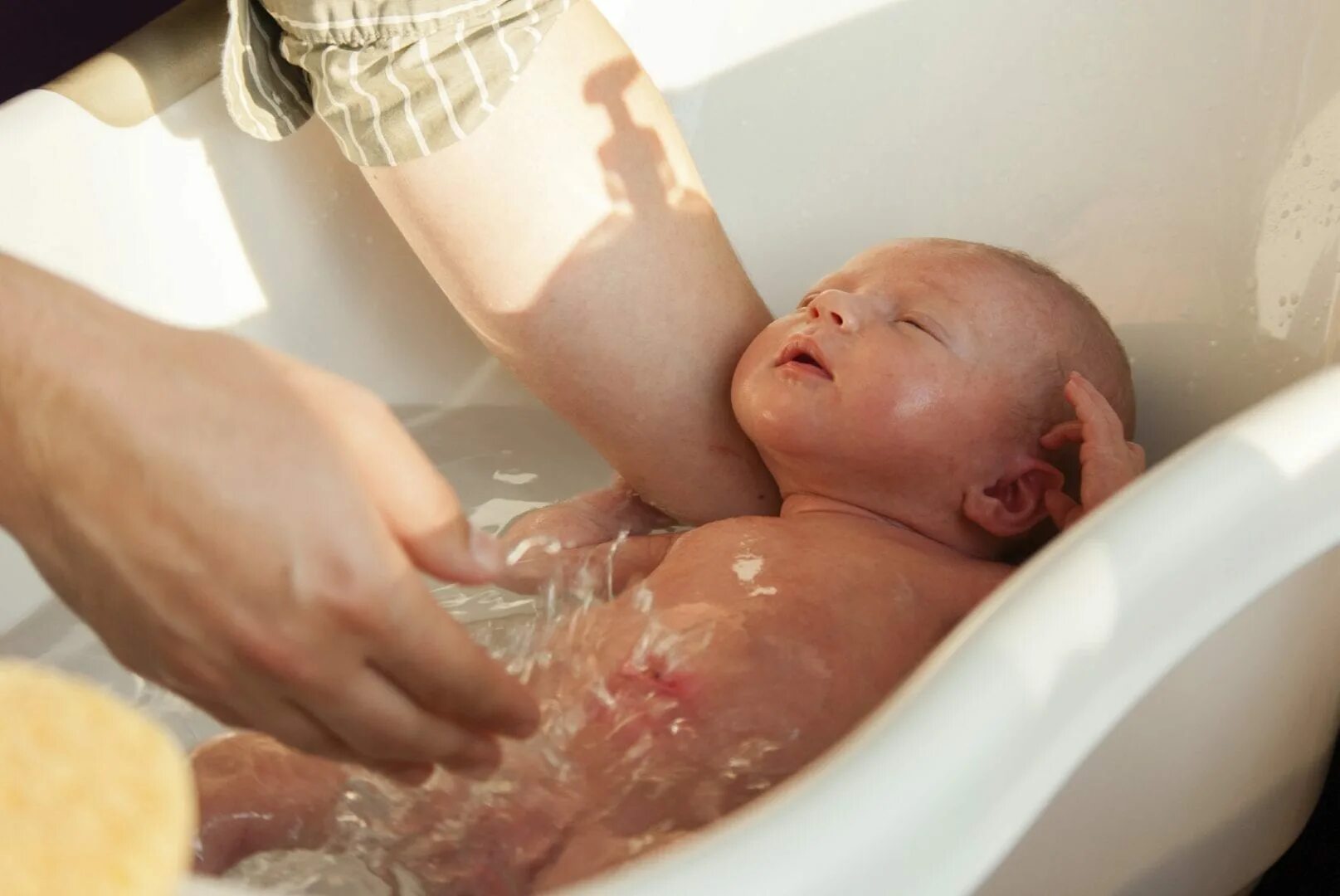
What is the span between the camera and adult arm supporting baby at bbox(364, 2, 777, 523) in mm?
988

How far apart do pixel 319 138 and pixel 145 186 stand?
16 centimetres

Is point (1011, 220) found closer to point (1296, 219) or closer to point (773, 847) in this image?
point (1296, 219)

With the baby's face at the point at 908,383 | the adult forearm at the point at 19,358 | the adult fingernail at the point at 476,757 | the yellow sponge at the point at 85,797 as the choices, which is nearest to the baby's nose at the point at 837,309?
the baby's face at the point at 908,383

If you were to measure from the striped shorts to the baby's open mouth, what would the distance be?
278mm

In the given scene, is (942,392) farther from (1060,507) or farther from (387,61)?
(387,61)

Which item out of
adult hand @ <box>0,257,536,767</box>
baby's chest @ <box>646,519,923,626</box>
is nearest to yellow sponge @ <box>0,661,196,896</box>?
adult hand @ <box>0,257,536,767</box>

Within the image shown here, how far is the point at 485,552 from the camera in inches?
21.0

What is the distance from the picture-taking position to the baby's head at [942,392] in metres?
0.91

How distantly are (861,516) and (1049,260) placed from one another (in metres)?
0.35

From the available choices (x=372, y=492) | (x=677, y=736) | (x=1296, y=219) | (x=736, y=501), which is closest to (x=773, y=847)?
(x=372, y=492)

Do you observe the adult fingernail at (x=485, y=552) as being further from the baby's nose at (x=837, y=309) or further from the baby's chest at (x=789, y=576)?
the baby's nose at (x=837, y=309)

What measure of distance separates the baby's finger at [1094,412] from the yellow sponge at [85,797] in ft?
2.23

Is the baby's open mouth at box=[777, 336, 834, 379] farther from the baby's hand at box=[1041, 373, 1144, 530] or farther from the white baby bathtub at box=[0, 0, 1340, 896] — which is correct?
the white baby bathtub at box=[0, 0, 1340, 896]

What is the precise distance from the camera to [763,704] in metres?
0.76
